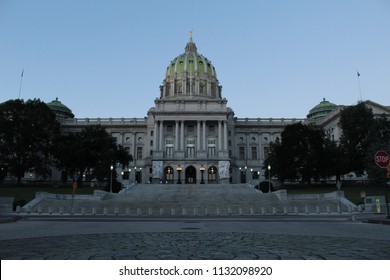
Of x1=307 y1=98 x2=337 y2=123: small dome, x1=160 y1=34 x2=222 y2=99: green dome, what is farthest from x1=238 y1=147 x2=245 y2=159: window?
x1=307 y1=98 x2=337 y2=123: small dome

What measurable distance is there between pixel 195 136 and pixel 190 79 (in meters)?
32.7

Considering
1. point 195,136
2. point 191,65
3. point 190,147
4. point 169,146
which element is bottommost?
point 190,147

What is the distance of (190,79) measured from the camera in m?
120

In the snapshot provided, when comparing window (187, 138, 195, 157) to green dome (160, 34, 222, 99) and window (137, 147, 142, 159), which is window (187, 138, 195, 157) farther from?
green dome (160, 34, 222, 99)

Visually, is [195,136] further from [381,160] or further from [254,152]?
[381,160]

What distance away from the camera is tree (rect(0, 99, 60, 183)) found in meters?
68.3

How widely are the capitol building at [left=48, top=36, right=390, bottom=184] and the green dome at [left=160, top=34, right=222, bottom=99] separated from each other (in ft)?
1.19

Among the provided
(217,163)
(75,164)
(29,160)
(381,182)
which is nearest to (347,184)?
(381,182)

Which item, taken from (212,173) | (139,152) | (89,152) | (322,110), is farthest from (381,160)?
(322,110)

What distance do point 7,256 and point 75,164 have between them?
63352 millimetres

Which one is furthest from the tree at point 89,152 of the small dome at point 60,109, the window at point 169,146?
the small dome at point 60,109
